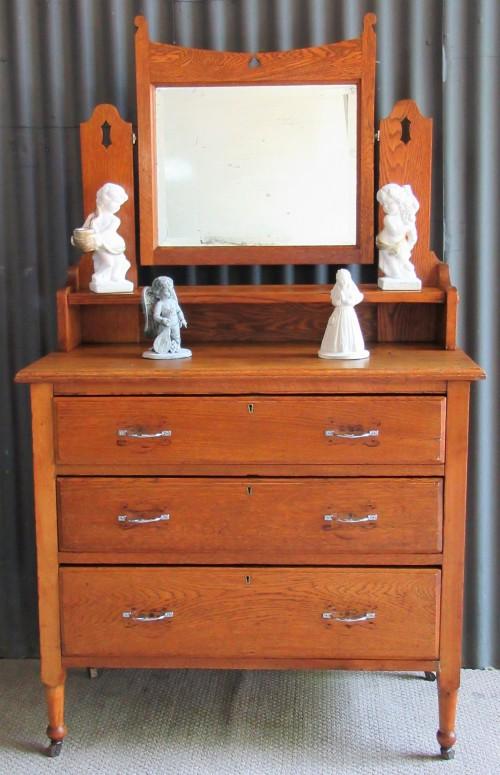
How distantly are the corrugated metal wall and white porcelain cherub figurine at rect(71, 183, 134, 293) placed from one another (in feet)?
0.75

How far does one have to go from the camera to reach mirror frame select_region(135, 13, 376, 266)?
8.36 feet

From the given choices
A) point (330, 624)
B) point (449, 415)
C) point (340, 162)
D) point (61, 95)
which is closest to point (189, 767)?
point (330, 624)

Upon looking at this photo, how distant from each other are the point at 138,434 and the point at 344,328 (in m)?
0.58

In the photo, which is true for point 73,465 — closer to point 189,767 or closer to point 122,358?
point 122,358

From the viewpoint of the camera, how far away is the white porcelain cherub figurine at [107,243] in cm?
254

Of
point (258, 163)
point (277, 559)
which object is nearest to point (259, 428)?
point (277, 559)

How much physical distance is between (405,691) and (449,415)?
3.10 ft

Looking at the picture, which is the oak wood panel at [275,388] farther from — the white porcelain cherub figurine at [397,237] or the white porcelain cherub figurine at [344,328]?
the white porcelain cherub figurine at [397,237]

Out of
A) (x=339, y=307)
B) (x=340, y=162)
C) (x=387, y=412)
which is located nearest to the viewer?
(x=387, y=412)

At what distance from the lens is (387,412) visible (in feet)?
7.21

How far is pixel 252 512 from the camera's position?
224cm

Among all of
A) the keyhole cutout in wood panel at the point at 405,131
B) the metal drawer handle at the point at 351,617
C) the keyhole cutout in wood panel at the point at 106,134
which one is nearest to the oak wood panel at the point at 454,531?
the metal drawer handle at the point at 351,617

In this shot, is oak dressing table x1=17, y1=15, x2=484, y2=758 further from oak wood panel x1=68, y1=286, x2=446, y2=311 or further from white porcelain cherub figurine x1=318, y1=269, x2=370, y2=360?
oak wood panel x1=68, y1=286, x2=446, y2=311

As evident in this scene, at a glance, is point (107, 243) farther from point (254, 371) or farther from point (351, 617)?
point (351, 617)
